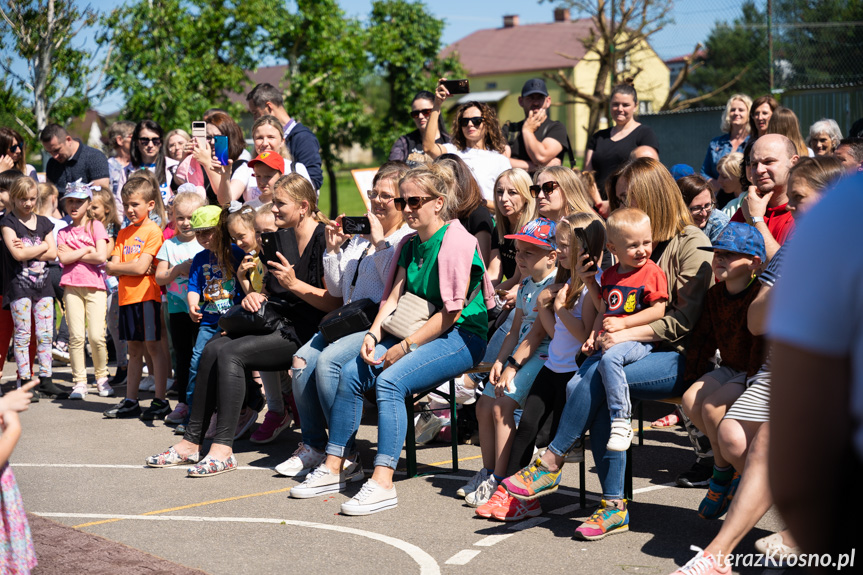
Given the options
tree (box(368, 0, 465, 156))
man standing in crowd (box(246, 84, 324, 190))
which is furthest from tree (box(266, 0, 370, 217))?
man standing in crowd (box(246, 84, 324, 190))

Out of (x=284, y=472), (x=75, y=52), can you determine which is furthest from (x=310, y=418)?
(x=75, y=52)

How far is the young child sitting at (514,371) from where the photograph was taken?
4.72 m

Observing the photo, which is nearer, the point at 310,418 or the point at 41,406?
the point at 310,418

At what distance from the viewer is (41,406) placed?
26.0 ft

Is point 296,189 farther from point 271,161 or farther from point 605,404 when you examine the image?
point 605,404

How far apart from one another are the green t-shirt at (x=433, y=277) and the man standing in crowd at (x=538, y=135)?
2.98 metres

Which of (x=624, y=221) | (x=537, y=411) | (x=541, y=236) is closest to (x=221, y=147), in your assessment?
(x=541, y=236)

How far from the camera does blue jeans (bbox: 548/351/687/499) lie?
419cm

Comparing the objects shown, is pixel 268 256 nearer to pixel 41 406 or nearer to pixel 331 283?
pixel 331 283

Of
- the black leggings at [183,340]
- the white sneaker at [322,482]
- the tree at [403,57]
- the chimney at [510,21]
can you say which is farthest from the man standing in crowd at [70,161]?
the chimney at [510,21]

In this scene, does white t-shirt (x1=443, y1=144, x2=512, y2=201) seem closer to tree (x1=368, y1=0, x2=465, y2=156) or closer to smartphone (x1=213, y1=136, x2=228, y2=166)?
smartphone (x1=213, y1=136, x2=228, y2=166)

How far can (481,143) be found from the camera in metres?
7.74

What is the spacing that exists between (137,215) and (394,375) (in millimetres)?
3674

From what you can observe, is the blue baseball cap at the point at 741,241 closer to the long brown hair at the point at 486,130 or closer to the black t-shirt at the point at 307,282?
the black t-shirt at the point at 307,282
